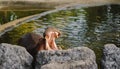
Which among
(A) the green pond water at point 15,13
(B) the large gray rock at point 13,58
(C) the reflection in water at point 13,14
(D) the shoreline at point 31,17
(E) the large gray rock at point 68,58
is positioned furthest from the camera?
(A) the green pond water at point 15,13

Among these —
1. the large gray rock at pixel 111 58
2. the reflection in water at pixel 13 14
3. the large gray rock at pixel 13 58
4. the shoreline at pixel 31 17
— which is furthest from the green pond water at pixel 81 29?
the large gray rock at pixel 13 58

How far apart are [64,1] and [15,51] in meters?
18.7

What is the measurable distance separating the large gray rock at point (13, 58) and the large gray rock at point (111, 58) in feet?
3.53

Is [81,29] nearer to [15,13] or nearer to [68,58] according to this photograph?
[15,13]

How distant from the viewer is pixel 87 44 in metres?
11.3

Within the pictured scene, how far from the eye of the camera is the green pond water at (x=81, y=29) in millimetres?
11555

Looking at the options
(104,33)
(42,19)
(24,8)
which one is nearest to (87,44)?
(104,33)

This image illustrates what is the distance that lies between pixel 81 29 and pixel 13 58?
8.80m

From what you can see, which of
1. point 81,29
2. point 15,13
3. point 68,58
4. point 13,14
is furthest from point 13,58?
point 15,13

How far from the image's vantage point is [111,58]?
17.5 feet

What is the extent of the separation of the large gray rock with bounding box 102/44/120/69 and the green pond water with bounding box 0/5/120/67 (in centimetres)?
394

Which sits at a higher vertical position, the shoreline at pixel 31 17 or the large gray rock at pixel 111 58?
the large gray rock at pixel 111 58

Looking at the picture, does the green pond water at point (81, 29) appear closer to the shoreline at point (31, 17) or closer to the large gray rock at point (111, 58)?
the shoreline at point (31, 17)

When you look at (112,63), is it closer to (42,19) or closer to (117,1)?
(42,19)
